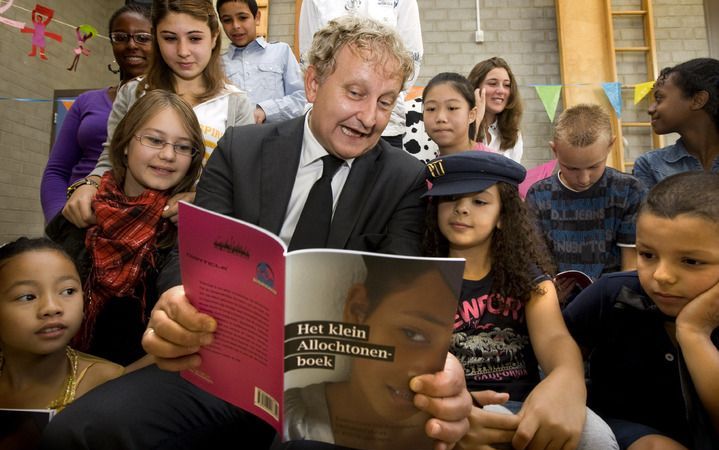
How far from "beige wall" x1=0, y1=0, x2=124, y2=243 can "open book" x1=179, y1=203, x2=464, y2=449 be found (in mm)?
5558

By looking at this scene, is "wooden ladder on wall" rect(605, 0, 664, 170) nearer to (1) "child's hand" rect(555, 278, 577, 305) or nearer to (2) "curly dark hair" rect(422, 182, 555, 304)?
(1) "child's hand" rect(555, 278, 577, 305)

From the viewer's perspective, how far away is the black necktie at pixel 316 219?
139 centimetres

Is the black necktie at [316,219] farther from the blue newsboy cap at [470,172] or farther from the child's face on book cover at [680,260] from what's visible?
the child's face on book cover at [680,260]

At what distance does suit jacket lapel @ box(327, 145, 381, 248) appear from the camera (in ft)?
4.58

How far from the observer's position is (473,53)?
5602 mm

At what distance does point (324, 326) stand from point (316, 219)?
584 millimetres

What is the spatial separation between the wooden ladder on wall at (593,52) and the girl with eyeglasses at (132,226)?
4437mm

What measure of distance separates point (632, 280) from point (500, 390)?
458 mm

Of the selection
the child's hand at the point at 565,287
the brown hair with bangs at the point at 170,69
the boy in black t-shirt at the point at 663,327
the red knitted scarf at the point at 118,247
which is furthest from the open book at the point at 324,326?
the brown hair with bangs at the point at 170,69

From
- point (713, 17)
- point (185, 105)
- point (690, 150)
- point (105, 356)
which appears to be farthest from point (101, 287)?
→ point (713, 17)

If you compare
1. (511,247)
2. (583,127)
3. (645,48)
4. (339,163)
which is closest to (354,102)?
(339,163)

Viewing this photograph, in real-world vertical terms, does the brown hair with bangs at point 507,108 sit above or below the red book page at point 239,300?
above

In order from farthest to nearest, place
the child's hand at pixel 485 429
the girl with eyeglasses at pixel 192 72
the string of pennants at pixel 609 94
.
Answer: the string of pennants at pixel 609 94, the girl with eyeglasses at pixel 192 72, the child's hand at pixel 485 429

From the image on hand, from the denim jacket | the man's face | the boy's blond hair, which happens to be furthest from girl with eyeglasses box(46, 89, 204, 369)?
the denim jacket
